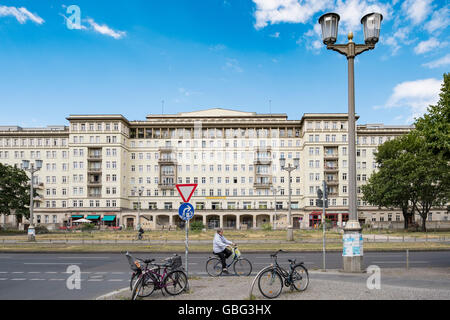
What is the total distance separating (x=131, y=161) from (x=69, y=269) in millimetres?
76728

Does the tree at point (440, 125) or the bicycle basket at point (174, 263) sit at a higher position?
the tree at point (440, 125)

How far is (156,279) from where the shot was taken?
Result: 940 cm

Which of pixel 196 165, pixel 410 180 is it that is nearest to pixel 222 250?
pixel 410 180

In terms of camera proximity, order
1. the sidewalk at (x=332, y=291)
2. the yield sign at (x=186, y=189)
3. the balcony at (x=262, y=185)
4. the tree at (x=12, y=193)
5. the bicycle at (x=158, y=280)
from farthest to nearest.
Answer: the balcony at (x=262, y=185)
the tree at (x=12, y=193)
the yield sign at (x=186, y=189)
the bicycle at (x=158, y=280)
the sidewalk at (x=332, y=291)

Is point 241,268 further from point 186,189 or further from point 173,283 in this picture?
point 173,283

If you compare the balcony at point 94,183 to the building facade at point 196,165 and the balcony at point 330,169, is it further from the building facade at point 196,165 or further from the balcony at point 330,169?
the balcony at point 330,169

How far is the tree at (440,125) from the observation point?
1504 cm

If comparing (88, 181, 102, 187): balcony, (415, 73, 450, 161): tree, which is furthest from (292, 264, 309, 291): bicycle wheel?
(88, 181, 102, 187): balcony

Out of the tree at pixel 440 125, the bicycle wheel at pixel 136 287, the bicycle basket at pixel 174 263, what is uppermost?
the tree at pixel 440 125

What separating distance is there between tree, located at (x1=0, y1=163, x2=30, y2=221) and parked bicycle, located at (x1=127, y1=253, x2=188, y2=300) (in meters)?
58.6

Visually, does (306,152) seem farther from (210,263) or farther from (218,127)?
(210,263)

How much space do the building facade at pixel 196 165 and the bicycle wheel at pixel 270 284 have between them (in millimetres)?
75925

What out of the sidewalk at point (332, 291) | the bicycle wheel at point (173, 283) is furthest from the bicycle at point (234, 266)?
the bicycle wheel at point (173, 283)

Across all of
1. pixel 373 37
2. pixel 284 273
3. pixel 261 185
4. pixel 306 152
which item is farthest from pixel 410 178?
pixel 284 273
